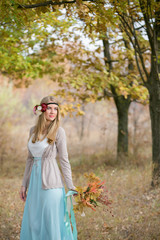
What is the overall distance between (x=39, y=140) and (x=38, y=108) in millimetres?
421

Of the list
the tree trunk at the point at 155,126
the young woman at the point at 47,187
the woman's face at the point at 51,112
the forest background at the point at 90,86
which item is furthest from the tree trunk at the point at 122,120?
the young woman at the point at 47,187

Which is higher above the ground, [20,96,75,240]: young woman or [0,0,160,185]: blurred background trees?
[0,0,160,185]: blurred background trees

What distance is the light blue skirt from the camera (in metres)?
2.93

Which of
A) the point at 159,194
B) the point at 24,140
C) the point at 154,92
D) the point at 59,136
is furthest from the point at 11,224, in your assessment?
the point at 24,140

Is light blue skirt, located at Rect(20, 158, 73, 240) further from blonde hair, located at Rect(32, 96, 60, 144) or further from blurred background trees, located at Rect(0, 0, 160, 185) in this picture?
blurred background trees, located at Rect(0, 0, 160, 185)

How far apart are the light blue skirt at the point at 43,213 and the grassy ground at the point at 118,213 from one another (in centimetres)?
84

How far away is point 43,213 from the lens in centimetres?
294

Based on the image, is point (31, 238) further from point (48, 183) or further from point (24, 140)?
point (24, 140)

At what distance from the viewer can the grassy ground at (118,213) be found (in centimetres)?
409

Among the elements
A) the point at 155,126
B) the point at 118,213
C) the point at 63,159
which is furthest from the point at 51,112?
the point at 155,126

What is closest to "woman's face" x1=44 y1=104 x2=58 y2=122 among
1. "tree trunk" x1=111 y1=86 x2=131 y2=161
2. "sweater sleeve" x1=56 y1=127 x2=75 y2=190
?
"sweater sleeve" x1=56 y1=127 x2=75 y2=190

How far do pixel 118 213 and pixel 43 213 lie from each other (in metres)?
2.42

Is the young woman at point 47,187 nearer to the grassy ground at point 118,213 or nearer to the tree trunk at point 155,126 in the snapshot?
the grassy ground at point 118,213

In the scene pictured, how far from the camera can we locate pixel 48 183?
296 cm
